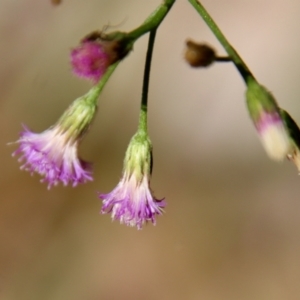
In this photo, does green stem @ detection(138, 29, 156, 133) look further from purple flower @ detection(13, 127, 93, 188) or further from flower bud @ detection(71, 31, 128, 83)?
purple flower @ detection(13, 127, 93, 188)

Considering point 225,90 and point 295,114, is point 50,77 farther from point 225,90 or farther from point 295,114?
point 295,114

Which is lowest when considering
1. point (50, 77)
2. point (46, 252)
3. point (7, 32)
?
point (46, 252)

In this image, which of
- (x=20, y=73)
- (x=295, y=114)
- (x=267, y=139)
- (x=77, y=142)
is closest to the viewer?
(x=267, y=139)

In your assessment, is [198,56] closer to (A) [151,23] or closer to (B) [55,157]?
(A) [151,23]

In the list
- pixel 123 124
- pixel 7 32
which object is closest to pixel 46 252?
pixel 123 124

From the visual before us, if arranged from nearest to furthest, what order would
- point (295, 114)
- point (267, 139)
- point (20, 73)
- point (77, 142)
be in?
point (267, 139)
point (77, 142)
point (295, 114)
point (20, 73)

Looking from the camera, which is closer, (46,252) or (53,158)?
(53,158)
